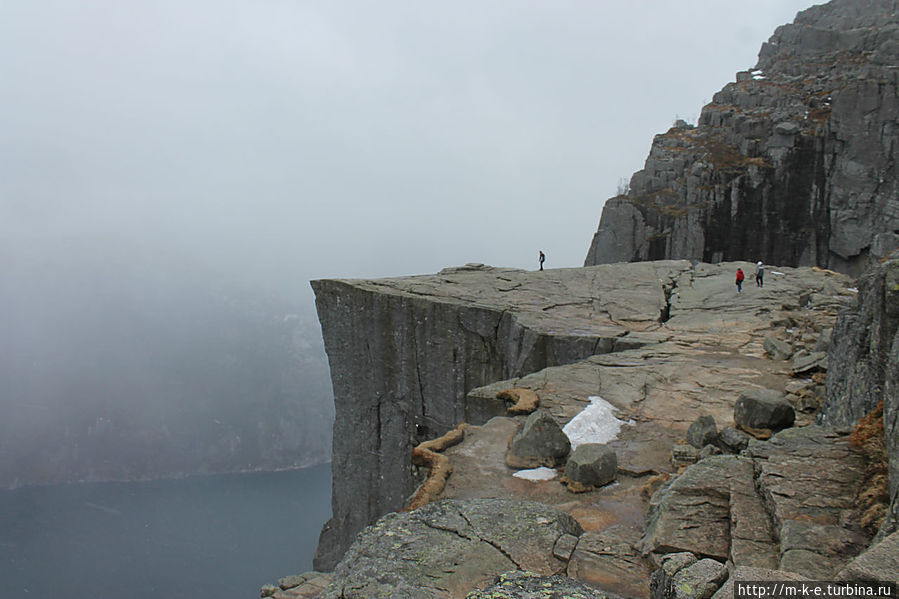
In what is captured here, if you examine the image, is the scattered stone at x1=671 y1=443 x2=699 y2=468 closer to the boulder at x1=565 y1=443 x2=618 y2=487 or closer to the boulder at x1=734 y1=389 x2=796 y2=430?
the boulder at x1=565 y1=443 x2=618 y2=487

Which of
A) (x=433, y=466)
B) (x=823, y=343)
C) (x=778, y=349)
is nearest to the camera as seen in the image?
(x=433, y=466)

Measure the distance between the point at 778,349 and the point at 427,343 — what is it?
1105 cm

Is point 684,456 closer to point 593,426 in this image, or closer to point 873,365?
point 593,426

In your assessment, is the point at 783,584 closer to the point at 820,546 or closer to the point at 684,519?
the point at 820,546

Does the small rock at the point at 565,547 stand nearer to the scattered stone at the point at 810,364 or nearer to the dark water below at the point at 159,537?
the scattered stone at the point at 810,364

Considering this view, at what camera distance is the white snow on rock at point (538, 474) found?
7.50m

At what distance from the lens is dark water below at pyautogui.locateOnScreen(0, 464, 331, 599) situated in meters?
47.9

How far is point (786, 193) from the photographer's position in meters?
43.1

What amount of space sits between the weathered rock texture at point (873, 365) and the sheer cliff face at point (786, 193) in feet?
117

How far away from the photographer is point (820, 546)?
3.81 metres

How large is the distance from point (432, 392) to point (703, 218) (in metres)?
30.2

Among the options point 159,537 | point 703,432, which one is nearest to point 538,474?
point 703,432

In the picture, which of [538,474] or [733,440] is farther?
[538,474]

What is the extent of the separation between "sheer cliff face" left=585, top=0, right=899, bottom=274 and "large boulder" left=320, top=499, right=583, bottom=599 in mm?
40070
